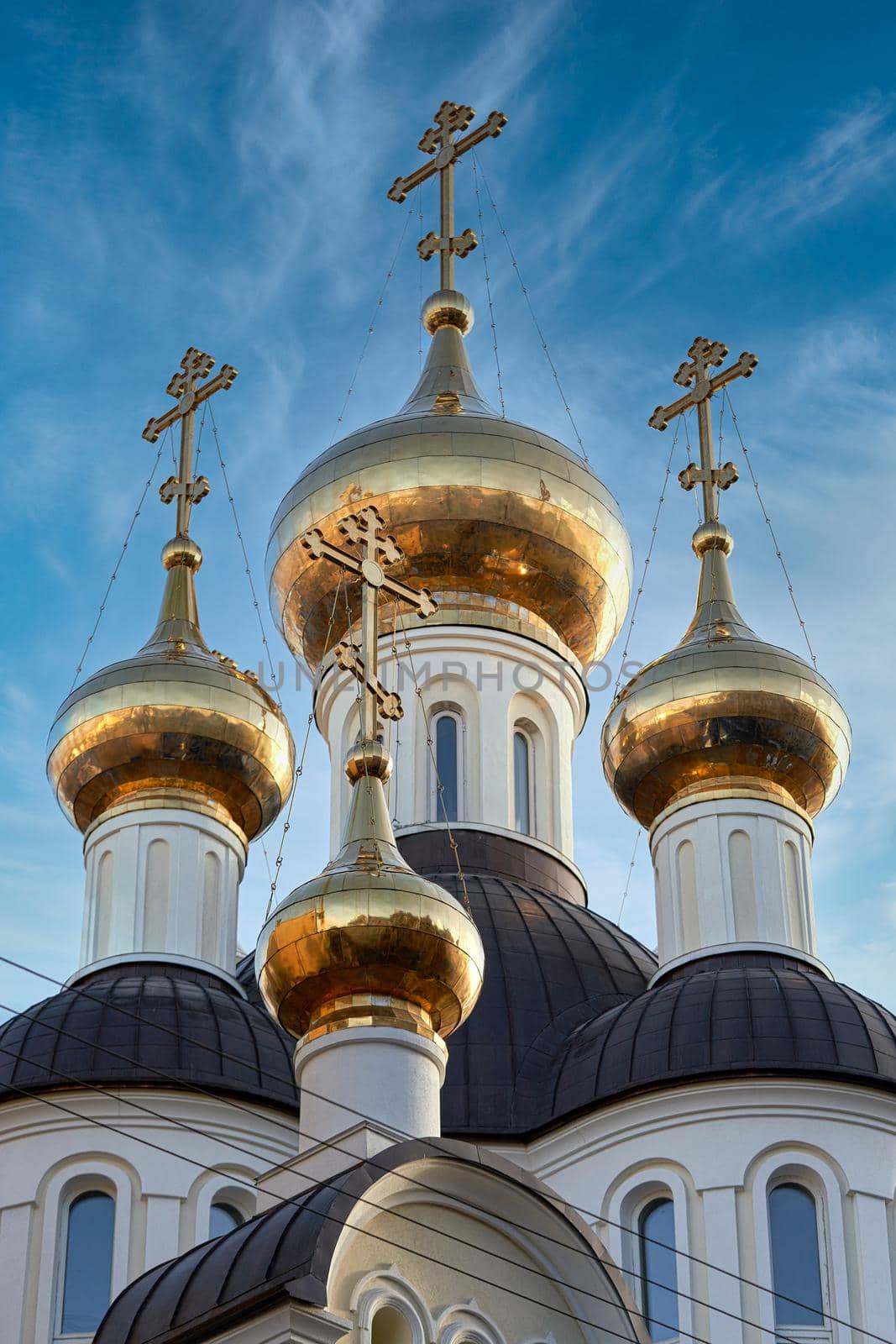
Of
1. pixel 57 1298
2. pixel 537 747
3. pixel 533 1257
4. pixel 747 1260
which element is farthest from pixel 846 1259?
pixel 537 747

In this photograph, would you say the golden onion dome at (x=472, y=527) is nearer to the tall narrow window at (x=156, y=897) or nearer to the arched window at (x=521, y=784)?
the arched window at (x=521, y=784)

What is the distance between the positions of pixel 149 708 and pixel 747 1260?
5.52m

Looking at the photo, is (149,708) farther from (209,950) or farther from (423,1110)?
(423,1110)

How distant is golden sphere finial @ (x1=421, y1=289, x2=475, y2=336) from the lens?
22891 millimetres

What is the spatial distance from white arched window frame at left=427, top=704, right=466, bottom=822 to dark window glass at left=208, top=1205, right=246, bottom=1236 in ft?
12.5

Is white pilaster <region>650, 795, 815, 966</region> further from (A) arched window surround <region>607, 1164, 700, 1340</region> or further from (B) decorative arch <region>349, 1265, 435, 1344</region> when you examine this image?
(B) decorative arch <region>349, 1265, 435, 1344</region>

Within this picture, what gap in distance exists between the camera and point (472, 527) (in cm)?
2059

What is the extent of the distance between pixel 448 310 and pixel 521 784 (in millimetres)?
4061

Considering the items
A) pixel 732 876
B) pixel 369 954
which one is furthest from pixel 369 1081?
pixel 732 876

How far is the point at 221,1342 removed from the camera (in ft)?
40.6

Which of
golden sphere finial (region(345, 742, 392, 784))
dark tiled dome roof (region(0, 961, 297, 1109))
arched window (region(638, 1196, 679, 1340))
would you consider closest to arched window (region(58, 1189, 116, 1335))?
dark tiled dome roof (region(0, 961, 297, 1109))

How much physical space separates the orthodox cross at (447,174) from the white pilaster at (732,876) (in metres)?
5.52

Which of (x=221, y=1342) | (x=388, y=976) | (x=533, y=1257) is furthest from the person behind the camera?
(x=388, y=976)

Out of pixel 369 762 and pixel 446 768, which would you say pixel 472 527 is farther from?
pixel 369 762
